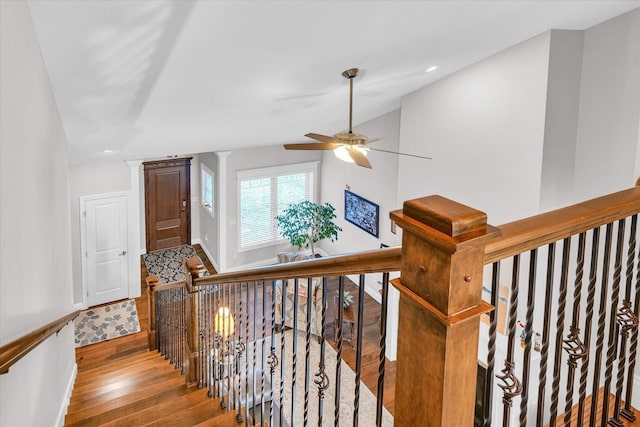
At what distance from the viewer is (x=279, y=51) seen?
387 centimetres

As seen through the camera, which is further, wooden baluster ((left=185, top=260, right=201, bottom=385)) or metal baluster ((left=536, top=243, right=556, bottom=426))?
wooden baluster ((left=185, top=260, right=201, bottom=385))

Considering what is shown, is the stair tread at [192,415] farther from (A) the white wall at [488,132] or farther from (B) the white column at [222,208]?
(B) the white column at [222,208]

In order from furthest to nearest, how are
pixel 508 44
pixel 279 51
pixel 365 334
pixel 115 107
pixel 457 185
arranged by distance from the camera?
pixel 365 334, pixel 457 185, pixel 508 44, pixel 115 107, pixel 279 51

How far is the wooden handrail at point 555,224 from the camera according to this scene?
1052 mm

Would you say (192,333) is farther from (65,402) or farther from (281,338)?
(281,338)

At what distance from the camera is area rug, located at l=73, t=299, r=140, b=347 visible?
291 inches

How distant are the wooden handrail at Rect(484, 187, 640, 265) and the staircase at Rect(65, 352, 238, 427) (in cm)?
221

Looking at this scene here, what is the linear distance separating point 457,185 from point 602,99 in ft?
5.47

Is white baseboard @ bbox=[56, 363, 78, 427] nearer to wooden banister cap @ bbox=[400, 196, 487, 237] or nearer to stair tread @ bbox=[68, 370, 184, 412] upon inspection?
stair tread @ bbox=[68, 370, 184, 412]

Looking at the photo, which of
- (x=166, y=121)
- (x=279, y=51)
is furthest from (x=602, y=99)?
(x=166, y=121)

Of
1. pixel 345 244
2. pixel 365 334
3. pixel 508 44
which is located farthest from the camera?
pixel 345 244

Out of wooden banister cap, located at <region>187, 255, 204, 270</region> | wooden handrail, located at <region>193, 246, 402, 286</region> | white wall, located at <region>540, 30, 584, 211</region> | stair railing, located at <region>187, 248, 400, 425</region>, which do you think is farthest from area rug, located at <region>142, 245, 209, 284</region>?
wooden handrail, located at <region>193, 246, 402, 286</region>

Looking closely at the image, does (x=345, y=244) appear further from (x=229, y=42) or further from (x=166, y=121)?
(x=229, y=42)

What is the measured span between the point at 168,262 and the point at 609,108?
7915 mm
